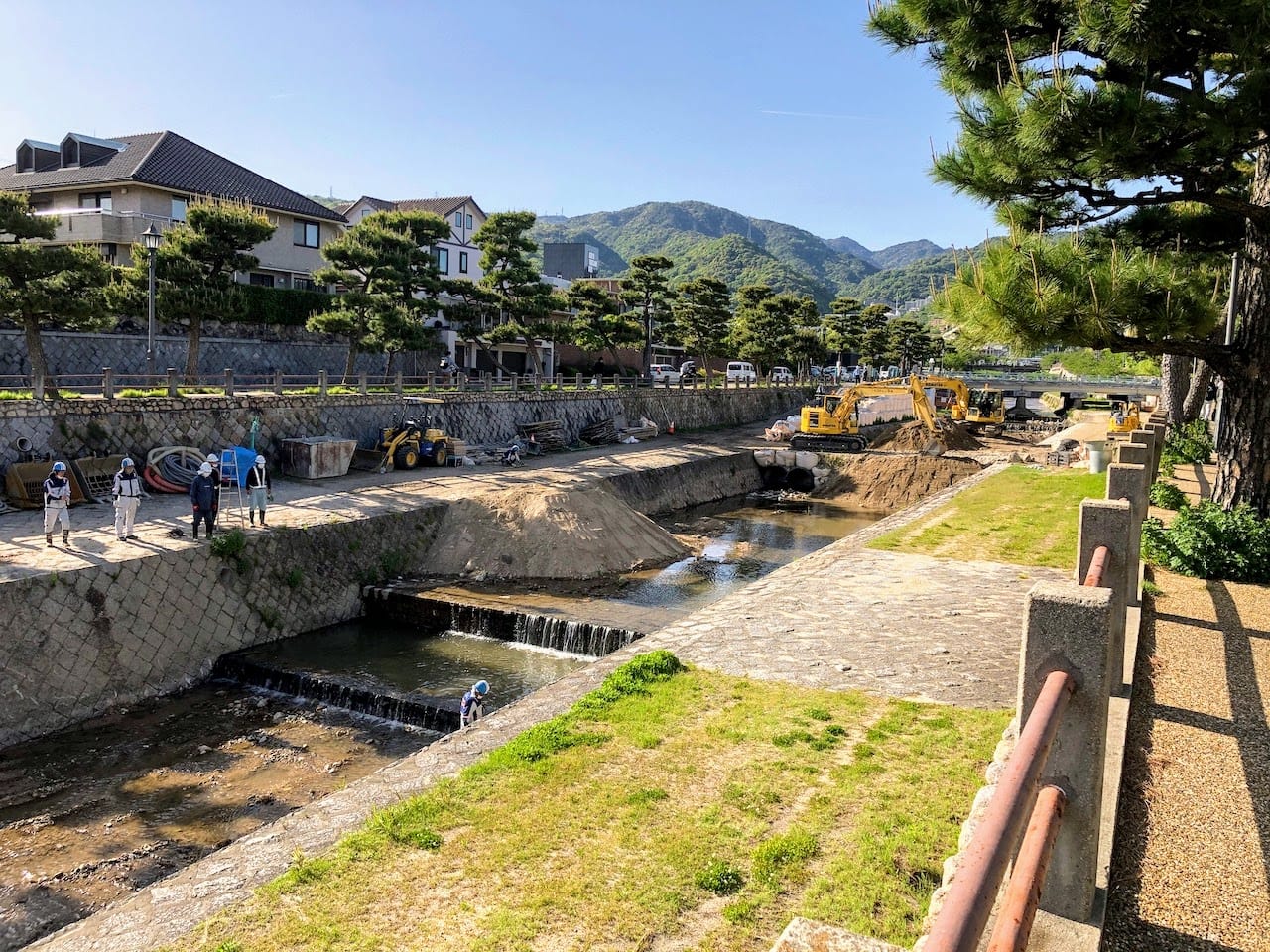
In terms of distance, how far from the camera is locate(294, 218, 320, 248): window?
3951 centimetres

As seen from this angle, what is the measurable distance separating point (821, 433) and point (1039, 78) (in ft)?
97.5

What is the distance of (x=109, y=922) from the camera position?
18.4 ft

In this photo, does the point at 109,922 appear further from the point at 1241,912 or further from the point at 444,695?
the point at 444,695

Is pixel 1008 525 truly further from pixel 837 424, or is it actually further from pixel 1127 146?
pixel 837 424

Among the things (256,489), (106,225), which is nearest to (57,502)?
(256,489)

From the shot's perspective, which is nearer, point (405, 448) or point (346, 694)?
point (346, 694)

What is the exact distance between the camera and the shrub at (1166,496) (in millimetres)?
15609

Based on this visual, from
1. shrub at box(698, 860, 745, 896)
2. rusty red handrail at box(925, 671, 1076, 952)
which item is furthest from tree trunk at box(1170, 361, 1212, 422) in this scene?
rusty red handrail at box(925, 671, 1076, 952)

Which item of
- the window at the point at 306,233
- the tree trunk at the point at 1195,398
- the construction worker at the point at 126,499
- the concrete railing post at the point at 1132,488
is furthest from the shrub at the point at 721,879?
the window at the point at 306,233

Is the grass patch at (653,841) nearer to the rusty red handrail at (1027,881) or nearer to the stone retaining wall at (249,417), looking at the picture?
the rusty red handrail at (1027,881)

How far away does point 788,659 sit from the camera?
32.3 feet

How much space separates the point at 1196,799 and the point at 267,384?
1294 inches

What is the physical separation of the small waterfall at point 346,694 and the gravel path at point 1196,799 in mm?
9330

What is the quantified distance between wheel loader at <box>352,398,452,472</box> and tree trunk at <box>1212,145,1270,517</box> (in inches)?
838
